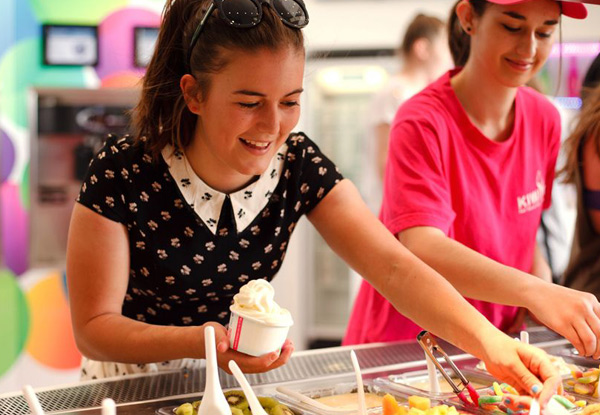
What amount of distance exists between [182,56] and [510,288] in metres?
0.92

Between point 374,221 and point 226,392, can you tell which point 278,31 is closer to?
point 374,221

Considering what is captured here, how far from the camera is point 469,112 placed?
7.27ft

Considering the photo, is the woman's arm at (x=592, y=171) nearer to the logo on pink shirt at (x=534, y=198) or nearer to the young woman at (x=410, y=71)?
the logo on pink shirt at (x=534, y=198)

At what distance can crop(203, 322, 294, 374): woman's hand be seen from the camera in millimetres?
1333

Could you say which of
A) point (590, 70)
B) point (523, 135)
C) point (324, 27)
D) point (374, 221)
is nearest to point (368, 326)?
point (374, 221)

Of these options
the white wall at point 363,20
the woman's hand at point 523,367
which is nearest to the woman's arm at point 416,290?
the woman's hand at point 523,367

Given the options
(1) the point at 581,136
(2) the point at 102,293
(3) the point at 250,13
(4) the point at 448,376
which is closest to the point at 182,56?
(3) the point at 250,13

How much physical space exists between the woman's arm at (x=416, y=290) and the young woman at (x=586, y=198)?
77cm

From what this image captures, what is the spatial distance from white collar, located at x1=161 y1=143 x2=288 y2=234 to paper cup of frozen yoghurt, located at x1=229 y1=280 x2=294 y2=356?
469 millimetres

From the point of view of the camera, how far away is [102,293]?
64.2 inches

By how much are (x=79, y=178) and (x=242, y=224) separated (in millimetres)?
2716

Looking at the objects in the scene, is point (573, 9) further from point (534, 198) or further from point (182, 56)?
point (182, 56)

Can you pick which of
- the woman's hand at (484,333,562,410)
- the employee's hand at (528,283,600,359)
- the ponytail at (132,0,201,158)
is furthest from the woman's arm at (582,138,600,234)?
the ponytail at (132,0,201,158)

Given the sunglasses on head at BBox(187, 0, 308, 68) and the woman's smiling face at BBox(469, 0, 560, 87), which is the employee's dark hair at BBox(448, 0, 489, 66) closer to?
the woman's smiling face at BBox(469, 0, 560, 87)
